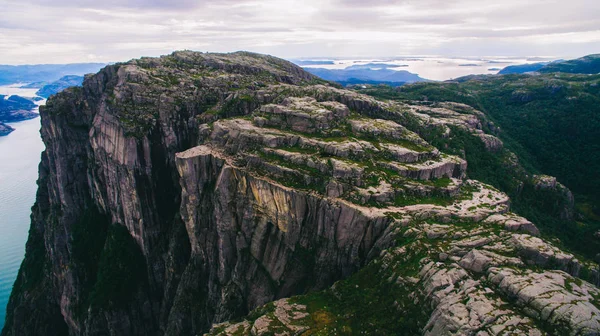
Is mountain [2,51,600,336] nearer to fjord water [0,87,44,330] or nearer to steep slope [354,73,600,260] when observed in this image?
steep slope [354,73,600,260]

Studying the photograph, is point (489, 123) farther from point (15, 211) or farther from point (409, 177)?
point (15, 211)

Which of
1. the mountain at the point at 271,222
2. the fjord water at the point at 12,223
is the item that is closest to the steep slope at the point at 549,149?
the mountain at the point at 271,222

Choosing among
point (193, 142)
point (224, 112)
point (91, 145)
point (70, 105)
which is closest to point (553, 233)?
point (224, 112)

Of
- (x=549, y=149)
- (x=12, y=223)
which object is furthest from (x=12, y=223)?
(x=549, y=149)

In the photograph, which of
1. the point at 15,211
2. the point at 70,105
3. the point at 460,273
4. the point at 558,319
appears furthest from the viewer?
the point at 15,211

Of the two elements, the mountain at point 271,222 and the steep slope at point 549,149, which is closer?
the mountain at point 271,222

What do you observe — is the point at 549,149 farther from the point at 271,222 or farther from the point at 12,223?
the point at 12,223

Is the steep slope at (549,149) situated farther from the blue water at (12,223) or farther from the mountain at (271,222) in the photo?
the blue water at (12,223)

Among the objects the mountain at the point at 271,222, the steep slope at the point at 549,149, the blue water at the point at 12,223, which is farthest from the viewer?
the blue water at the point at 12,223
